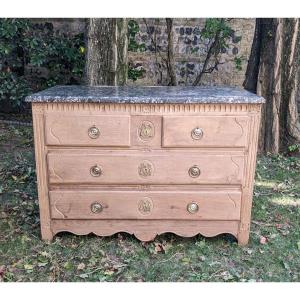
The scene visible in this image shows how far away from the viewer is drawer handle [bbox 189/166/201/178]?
2.91 metres

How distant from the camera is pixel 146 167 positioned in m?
2.91

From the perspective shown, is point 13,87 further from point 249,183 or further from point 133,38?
point 249,183

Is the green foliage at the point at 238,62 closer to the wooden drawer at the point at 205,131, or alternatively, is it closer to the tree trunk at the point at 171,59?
the tree trunk at the point at 171,59

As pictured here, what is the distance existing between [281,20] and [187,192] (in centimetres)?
330

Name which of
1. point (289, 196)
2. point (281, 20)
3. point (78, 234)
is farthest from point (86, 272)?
point (281, 20)

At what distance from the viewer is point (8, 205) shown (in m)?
3.84

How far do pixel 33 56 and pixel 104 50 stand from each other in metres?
2.97

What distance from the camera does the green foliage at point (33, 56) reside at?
6.56m

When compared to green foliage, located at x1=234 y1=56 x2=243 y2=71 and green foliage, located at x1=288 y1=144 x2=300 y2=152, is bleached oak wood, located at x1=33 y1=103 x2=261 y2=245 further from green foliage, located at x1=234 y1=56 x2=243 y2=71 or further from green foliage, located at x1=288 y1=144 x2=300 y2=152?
green foliage, located at x1=234 y1=56 x2=243 y2=71

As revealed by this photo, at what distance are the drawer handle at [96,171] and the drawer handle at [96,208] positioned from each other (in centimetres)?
25

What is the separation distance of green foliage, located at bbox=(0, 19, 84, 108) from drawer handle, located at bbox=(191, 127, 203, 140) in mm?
4602

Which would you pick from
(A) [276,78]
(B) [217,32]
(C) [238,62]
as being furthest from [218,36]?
(A) [276,78]

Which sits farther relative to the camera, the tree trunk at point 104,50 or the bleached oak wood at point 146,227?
the tree trunk at point 104,50

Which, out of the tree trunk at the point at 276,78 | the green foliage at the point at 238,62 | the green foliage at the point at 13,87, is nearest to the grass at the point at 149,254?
the tree trunk at the point at 276,78
